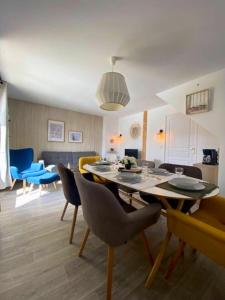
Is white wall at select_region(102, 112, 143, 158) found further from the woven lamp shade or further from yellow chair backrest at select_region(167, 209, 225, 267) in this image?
yellow chair backrest at select_region(167, 209, 225, 267)

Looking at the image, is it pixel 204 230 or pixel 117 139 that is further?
pixel 117 139

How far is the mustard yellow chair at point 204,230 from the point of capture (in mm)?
888

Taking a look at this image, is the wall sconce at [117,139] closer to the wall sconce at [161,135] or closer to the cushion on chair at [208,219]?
the wall sconce at [161,135]

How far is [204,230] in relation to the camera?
93 cm

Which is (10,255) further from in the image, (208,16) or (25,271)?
(208,16)

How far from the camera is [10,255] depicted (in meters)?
1.46

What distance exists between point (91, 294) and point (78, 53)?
8.53 feet

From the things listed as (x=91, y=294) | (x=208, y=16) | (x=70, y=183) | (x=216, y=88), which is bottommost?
(x=91, y=294)

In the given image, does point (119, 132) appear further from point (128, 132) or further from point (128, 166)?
point (128, 166)

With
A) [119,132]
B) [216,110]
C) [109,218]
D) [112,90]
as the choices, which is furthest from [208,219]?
[119,132]

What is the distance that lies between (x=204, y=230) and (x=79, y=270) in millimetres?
1110

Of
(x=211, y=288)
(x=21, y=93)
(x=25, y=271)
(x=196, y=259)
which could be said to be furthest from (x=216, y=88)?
(x=21, y=93)

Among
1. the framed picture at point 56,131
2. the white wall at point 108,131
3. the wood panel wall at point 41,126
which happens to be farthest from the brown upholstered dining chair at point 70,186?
the white wall at point 108,131

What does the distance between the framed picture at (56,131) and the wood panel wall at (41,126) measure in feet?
0.36
